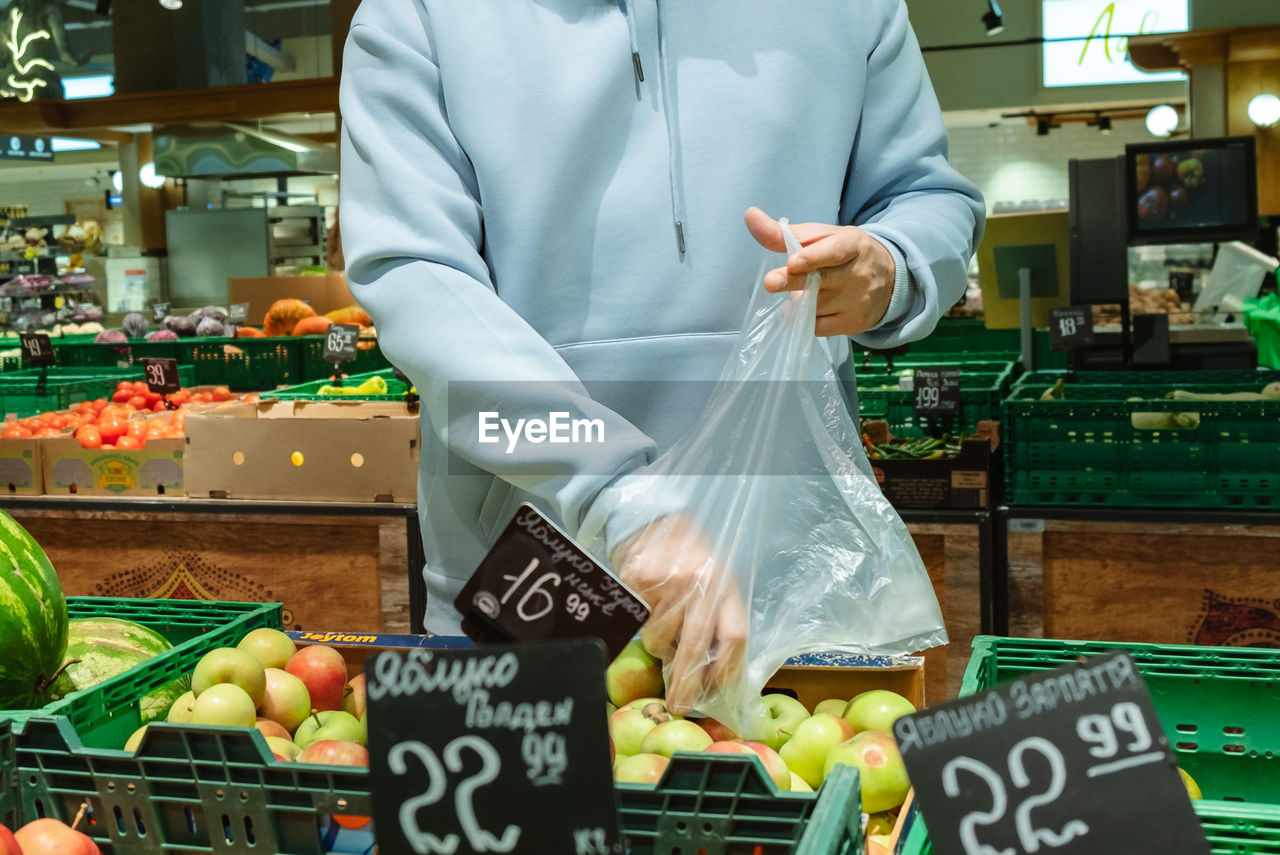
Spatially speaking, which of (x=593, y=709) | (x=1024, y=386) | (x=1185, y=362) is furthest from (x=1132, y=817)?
(x=1185, y=362)

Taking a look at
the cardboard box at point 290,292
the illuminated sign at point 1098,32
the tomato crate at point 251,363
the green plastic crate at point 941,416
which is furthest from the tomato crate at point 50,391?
the illuminated sign at point 1098,32

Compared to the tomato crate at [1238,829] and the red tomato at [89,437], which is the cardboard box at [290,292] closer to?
the red tomato at [89,437]

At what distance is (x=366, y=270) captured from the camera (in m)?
1.27

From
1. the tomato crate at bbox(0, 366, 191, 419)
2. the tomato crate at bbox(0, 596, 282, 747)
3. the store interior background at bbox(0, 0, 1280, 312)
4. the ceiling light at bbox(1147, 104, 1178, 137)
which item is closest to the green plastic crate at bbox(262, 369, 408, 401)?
the tomato crate at bbox(0, 366, 191, 419)

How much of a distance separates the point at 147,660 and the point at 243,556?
2190 mm

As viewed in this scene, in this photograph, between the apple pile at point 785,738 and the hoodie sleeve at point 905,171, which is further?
the hoodie sleeve at point 905,171

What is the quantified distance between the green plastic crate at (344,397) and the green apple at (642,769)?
271cm

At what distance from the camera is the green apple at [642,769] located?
1.05 m

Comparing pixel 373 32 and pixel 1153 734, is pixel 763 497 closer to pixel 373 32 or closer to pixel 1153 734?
pixel 1153 734

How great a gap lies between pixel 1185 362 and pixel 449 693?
210 inches

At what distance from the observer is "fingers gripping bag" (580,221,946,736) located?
1055mm

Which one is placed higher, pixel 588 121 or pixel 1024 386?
pixel 588 121

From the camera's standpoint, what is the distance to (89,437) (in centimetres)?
361

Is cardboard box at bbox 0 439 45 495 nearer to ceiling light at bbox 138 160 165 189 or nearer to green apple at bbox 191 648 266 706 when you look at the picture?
green apple at bbox 191 648 266 706
